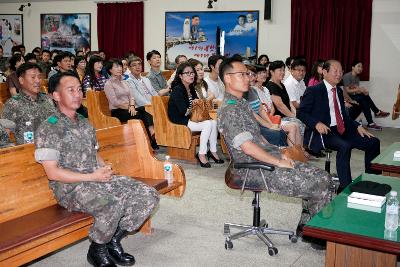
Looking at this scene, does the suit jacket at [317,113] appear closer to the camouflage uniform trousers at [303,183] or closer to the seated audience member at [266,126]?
the seated audience member at [266,126]

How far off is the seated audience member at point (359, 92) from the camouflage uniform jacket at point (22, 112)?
6.04 m

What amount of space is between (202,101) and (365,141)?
196 centimetres

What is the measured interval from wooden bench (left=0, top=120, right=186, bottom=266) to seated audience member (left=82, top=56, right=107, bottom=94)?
12.5 ft

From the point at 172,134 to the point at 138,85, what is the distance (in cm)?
130

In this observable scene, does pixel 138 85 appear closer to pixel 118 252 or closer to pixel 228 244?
pixel 228 244

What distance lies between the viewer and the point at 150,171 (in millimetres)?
3742

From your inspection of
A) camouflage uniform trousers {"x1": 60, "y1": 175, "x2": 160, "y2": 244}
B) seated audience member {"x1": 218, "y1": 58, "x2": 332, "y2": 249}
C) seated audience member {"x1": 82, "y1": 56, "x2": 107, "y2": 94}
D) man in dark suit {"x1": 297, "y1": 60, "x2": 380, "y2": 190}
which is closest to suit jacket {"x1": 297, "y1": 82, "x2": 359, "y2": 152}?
man in dark suit {"x1": 297, "y1": 60, "x2": 380, "y2": 190}

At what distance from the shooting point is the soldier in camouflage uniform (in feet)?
9.43

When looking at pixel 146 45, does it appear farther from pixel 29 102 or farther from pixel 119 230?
pixel 119 230

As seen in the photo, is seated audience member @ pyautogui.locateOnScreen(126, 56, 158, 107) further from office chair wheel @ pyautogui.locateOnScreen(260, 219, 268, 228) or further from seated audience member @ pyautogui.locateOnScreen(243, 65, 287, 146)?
office chair wheel @ pyautogui.locateOnScreen(260, 219, 268, 228)

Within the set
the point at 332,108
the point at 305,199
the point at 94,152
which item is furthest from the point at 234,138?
the point at 332,108

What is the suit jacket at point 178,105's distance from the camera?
577 centimetres

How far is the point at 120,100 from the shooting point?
21.2ft

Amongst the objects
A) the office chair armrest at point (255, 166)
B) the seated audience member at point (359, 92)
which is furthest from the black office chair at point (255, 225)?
the seated audience member at point (359, 92)
